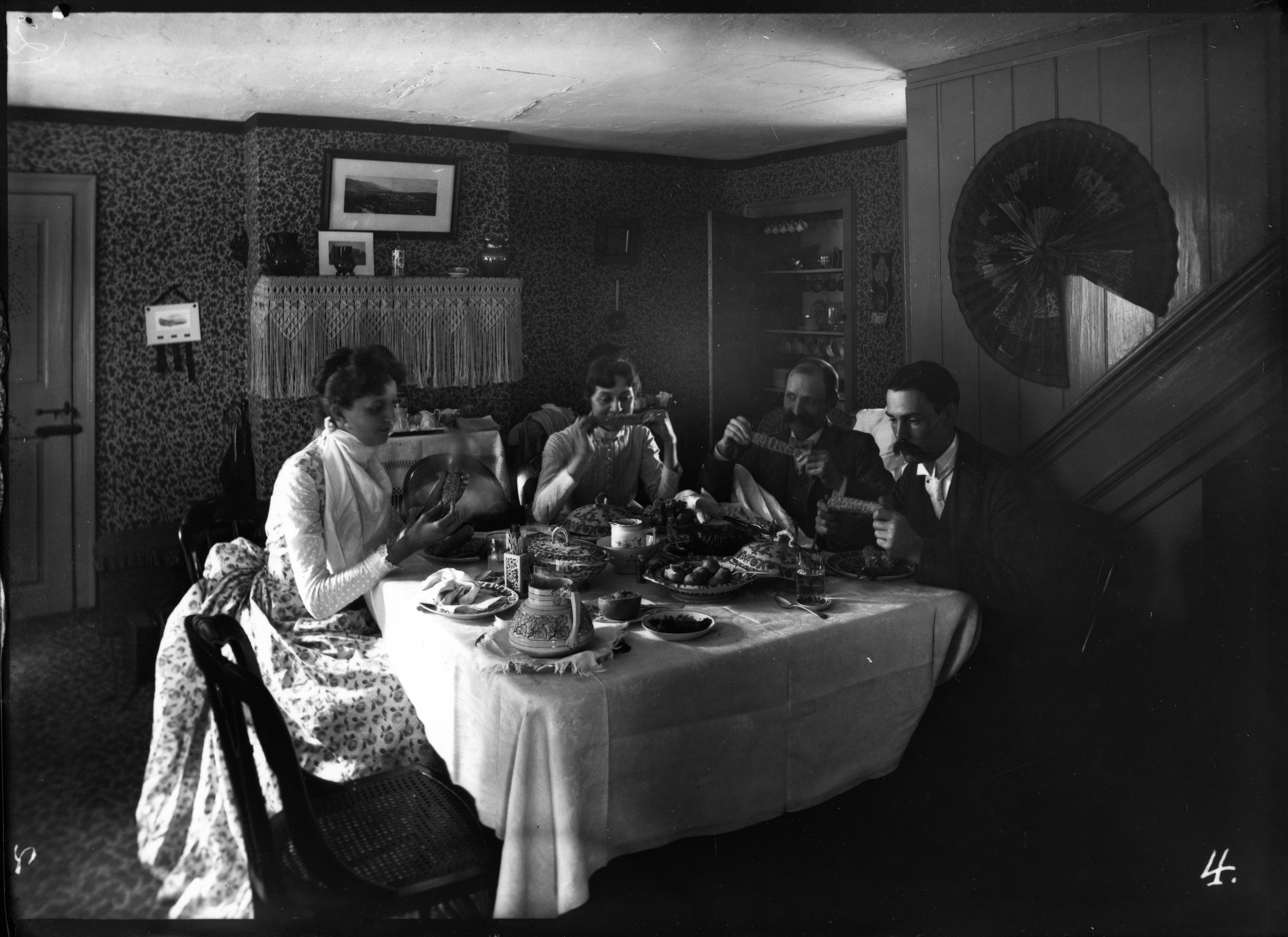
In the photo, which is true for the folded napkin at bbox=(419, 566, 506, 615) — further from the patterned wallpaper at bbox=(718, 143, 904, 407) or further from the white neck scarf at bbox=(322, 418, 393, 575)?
the patterned wallpaper at bbox=(718, 143, 904, 407)

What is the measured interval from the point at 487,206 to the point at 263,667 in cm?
99

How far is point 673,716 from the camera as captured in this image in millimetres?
1169

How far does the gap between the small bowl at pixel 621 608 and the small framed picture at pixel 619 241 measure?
0.66 meters

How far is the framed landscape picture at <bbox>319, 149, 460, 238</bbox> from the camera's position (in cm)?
161

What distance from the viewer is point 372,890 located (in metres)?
1.11

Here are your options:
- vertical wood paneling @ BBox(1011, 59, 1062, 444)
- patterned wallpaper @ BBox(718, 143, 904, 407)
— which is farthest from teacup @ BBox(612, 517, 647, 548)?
vertical wood paneling @ BBox(1011, 59, 1062, 444)

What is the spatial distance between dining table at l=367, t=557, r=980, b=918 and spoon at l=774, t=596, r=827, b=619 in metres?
0.01

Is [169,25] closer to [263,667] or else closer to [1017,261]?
[263,667]

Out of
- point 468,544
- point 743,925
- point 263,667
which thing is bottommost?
point 743,925

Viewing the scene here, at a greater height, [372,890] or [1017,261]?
[1017,261]

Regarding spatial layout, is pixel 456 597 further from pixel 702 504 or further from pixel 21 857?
pixel 21 857

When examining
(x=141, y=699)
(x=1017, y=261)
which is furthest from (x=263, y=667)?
(x=1017, y=261)

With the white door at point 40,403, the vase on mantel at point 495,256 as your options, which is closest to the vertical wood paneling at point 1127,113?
the vase on mantel at point 495,256

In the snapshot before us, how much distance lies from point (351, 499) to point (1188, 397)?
57.7 inches
